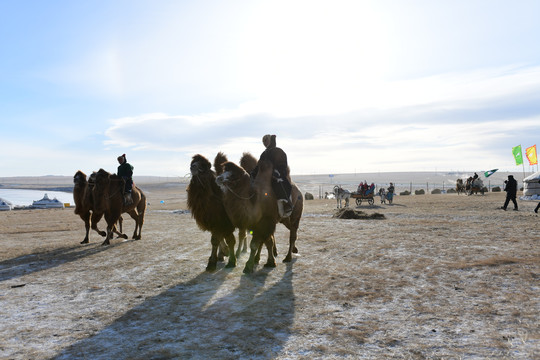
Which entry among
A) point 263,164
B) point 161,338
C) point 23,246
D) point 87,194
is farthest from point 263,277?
point 23,246

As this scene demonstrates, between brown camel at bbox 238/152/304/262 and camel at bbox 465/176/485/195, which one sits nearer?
brown camel at bbox 238/152/304/262

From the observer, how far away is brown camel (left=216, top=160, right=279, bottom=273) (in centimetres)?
706

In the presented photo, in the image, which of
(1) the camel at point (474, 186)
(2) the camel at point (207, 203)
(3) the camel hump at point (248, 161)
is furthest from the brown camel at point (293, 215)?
(1) the camel at point (474, 186)

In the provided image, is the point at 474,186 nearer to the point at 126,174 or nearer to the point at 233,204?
the point at 126,174

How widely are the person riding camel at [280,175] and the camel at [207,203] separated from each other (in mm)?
950

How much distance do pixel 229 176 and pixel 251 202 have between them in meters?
0.68

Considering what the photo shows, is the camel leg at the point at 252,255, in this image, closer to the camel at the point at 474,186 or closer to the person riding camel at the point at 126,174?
the person riding camel at the point at 126,174

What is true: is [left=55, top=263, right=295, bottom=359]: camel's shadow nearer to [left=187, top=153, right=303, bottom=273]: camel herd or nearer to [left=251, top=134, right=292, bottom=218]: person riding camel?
[left=187, top=153, right=303, bottom=273]: camel herd

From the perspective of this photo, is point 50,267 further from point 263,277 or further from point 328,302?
point 328,302

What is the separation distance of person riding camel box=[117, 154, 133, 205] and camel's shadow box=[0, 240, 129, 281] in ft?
5.15

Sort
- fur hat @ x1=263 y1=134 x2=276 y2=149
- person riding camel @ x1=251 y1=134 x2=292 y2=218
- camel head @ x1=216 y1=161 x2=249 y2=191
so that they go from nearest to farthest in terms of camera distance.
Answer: camel head @ x1=216 y1=161 x2=249 y2=191 → person riding camel @ x1=251 y1=134 x2=292 y2=218 → fur hat @ x1=263 y1=134 x2=276 y2=149

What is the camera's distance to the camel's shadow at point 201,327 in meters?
3.81

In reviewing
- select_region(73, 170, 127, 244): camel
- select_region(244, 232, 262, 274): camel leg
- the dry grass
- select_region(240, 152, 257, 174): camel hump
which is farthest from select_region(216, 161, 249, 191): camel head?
select_region(73, 170, 127, 244): camel

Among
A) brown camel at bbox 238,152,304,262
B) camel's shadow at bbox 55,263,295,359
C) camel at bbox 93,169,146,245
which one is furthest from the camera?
camel at bbox 93,169,146,245
